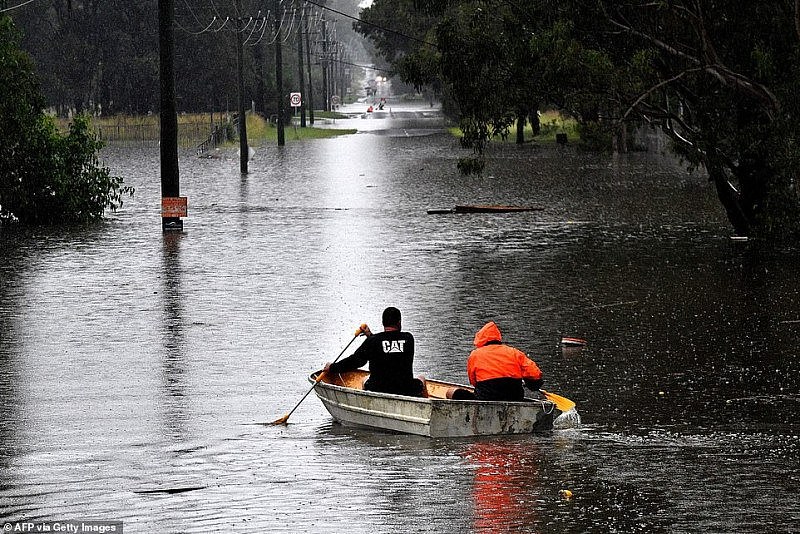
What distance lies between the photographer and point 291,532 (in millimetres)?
8438

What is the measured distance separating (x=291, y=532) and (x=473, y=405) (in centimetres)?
312

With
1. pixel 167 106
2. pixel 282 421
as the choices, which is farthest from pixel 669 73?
pixel 282 421

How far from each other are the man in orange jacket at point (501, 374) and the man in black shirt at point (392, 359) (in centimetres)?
56

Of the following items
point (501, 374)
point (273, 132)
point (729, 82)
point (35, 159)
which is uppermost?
point (729, 82)

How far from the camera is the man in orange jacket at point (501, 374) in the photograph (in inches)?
455

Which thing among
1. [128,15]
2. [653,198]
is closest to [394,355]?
[653,198]

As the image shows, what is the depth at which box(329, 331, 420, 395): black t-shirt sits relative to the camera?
1181 centimetres

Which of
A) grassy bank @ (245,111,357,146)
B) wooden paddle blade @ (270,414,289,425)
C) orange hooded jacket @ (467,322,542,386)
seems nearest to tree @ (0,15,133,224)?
wooden paddle blade @ (270,414,289,425)

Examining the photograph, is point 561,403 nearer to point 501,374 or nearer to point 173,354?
point 501,374

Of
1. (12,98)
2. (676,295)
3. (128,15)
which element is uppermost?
(128,15)

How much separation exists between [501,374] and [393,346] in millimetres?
979

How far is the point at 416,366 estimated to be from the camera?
48.3 feet

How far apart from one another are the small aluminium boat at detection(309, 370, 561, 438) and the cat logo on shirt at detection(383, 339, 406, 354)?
1.51 feet

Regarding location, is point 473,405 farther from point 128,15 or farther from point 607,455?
point 128,15
